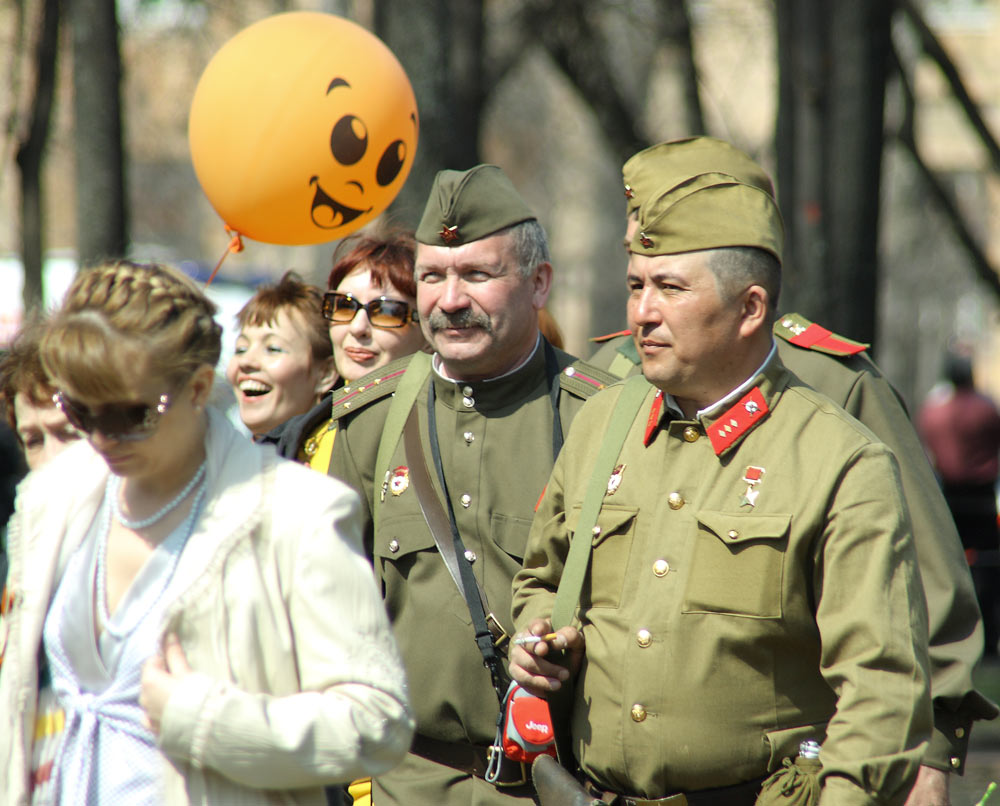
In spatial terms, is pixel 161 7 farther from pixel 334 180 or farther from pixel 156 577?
pixel 156 577

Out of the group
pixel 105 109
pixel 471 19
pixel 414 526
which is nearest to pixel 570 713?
pixel 414 526

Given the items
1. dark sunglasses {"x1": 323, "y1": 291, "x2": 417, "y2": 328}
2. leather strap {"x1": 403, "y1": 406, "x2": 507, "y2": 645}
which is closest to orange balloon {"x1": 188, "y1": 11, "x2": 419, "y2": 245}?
dark sunglasses {"x1": 323, "y1": 291, "x2": 417, "y2": 328}

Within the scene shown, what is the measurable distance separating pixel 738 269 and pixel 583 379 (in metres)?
0.97

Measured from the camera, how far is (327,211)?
4.53m

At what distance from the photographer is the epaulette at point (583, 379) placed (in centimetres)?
375

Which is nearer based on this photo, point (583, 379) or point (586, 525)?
point (586, 525)

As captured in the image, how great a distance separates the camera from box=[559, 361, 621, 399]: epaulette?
3.75 m

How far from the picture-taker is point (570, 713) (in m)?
3.03

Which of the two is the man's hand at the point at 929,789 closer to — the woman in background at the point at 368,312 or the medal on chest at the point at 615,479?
the medal on chest at the point at 615,479

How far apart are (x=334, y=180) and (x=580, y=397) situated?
1283 mm

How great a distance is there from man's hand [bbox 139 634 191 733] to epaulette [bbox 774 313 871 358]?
1.92 metres

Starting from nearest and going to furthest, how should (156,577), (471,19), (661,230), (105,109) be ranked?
(156,577) < (661,230) < (105,109) < (471,19)

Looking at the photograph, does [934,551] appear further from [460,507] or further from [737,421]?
[460,507]

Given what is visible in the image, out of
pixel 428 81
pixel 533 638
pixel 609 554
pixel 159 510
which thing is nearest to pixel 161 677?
pixel 159 510
